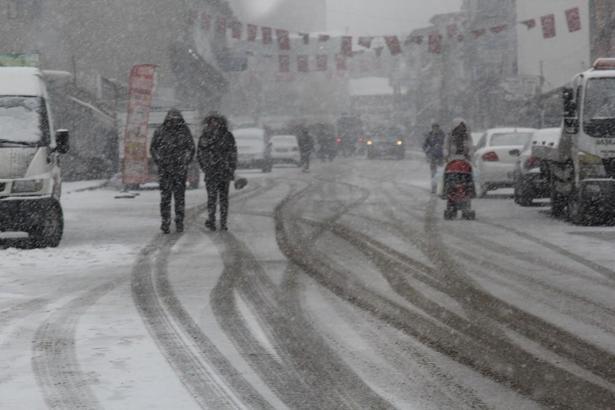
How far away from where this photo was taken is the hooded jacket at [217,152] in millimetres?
17797

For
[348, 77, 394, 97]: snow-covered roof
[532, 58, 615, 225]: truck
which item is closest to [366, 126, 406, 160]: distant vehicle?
[532, 58, 615, 225]: truck

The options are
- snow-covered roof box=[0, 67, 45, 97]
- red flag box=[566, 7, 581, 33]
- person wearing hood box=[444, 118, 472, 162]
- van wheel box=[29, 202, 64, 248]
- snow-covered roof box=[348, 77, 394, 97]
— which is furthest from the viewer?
snow-covered roof box=[348, 77, 394, 97]

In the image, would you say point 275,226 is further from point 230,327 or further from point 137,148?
point 137,148

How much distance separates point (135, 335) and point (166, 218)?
938 centimetres

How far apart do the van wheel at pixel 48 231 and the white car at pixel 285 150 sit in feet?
134

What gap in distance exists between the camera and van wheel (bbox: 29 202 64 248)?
15.6 m

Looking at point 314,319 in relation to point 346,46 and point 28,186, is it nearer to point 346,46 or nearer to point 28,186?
point 28,186

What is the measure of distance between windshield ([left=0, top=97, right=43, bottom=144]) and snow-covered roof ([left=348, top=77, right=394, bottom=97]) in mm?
120259

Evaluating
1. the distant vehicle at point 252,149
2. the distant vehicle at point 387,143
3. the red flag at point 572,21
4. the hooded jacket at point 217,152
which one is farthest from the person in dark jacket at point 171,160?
the distant vehicle at point 387,143

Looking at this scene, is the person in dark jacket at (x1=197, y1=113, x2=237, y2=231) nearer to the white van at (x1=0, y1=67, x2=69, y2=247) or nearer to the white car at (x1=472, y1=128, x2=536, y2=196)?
the white van at (x1=0, y1=67, x2=69, y2=247)

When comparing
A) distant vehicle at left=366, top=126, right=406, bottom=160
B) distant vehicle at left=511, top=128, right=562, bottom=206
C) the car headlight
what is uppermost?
the car headlight

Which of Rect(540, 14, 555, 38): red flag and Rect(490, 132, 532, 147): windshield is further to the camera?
Rect(540, 14, 555, 38): red flag

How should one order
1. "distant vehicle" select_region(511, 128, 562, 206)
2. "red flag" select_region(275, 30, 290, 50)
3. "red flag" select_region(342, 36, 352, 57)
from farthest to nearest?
"red flag" select_region(342, 36, 352, 57) → "red flag" select_region(275, 30, 290, 50) → "distant vehicle" select_region(511, 128, 562, 206)

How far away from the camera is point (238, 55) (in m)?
97.8
